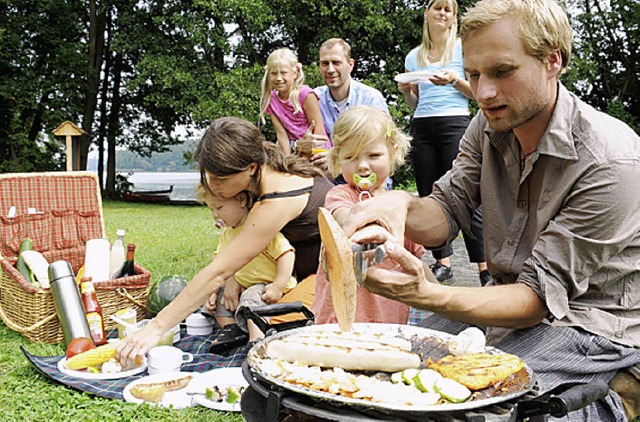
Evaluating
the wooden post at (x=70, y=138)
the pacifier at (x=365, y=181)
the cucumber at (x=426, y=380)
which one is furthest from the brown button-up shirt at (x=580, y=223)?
the wooden post at (x=70, y=138)

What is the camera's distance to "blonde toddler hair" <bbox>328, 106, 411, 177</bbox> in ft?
10.5

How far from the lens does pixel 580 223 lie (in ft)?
6.38

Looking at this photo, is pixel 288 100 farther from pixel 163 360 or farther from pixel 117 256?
pixel 163 360

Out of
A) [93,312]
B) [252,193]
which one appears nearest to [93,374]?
[93,312]

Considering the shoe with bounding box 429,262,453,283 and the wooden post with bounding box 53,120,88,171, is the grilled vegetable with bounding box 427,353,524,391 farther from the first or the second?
the wooden post with bounding box 53,120,88,171

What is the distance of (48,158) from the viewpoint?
66.0 feet

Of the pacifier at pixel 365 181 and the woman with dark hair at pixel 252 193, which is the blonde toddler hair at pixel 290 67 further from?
the pacifier at pixel 365 181

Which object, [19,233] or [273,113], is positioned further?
[273,113]

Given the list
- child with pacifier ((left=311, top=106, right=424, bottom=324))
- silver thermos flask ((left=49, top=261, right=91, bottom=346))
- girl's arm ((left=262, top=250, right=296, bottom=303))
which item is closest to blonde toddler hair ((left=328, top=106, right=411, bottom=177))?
child with pacifier ((left=311, top=106, right=424, bottom=324))

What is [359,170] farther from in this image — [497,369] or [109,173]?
[109,173]

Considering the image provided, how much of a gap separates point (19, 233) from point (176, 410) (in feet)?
8.34

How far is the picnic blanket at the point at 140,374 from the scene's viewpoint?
3102 mm

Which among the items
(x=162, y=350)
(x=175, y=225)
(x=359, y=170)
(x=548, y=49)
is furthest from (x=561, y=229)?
(x=175, y=225)

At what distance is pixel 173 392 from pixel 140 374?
1.35ft
